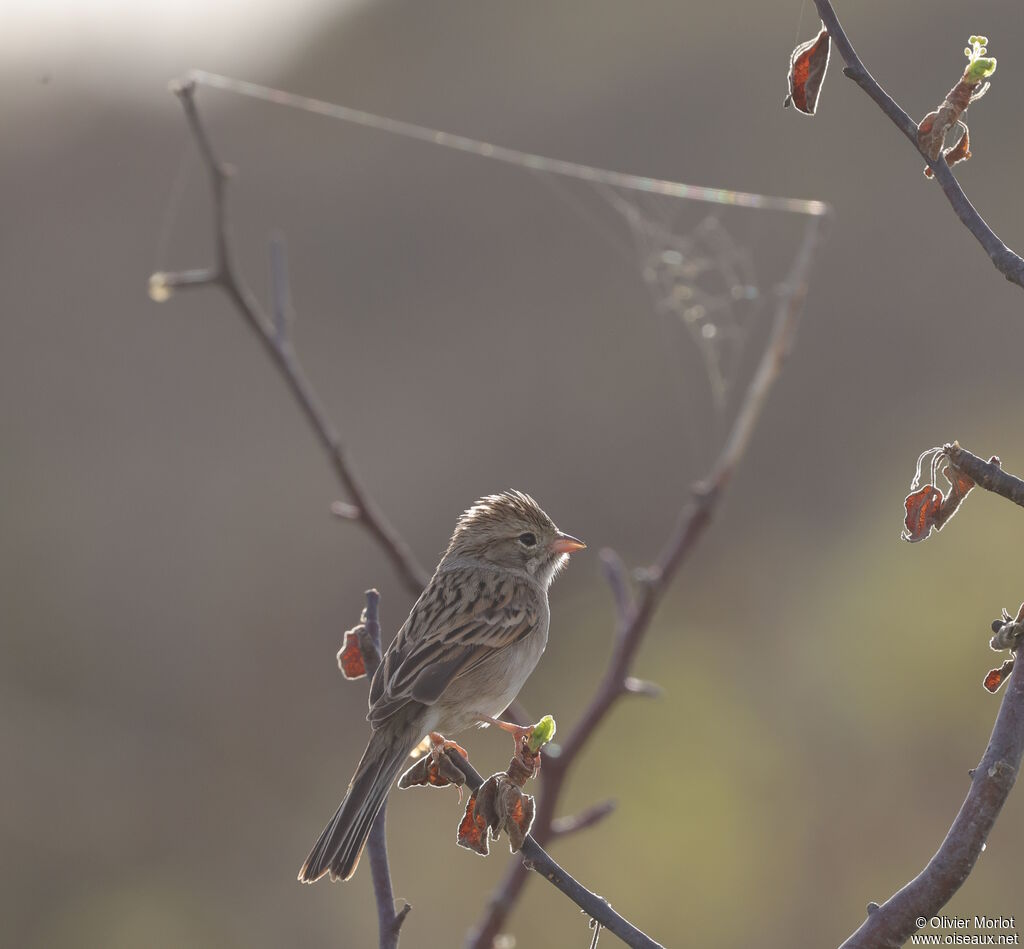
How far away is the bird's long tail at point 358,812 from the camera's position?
298 cm

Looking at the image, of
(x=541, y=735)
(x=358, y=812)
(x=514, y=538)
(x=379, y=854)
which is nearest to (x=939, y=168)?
(x=541, y=735)

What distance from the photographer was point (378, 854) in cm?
257

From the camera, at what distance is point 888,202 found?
1745 centimetres

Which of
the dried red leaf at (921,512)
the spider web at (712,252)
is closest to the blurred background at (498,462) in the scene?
the spider web at (712,252)

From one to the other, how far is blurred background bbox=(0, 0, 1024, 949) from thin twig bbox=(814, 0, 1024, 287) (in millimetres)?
1230

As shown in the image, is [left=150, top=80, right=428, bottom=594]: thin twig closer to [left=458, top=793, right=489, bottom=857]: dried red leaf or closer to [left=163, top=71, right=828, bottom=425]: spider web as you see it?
[left=458, top=793, right=489, bottom=857]: dried red leaf

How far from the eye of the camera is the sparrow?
10.7ft

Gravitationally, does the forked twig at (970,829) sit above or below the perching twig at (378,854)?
below

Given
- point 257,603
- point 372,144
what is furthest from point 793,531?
point 372,144

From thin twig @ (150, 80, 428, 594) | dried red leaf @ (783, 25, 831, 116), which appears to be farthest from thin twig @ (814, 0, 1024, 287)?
thin twig @ (150, 80, 428, 594)

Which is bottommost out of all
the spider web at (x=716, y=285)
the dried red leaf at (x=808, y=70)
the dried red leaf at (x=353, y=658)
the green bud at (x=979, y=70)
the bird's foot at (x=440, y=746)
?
the spider web at (x=716, y=285)

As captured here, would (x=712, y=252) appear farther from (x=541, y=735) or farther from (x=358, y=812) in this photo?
(x=541, y=735)

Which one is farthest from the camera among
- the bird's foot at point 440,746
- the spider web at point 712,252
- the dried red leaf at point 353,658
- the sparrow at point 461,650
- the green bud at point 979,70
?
the spider web at point 712,252

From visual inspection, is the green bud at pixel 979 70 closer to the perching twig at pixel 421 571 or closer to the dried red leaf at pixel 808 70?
the dried red leaf at pixel 808 70
